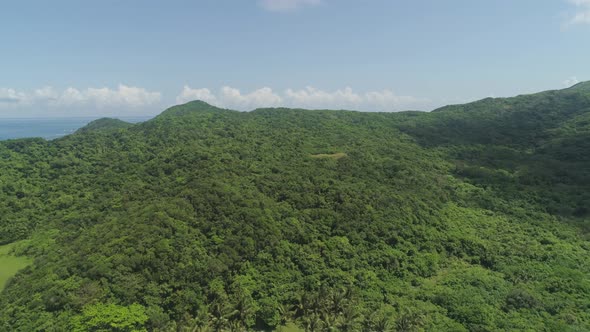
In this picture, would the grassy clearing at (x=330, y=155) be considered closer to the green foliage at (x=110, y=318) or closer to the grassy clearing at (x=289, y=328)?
the grassy clearing at (x=289, y=328)

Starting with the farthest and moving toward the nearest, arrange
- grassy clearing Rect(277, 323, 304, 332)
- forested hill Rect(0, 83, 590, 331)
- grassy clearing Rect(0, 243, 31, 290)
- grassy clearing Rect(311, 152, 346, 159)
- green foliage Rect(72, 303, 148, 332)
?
grassy clearing Rect(311, 152, 346, 159) < grassy clearing Rect(0, 243, 31, 290) < grassy clearing Rect(277, 323, 304, 332) < forested hill Rect(0, 83, 590, 331) < green foliage Rect(72, 303, 148, 332)

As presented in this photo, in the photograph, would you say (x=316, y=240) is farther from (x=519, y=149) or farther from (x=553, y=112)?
(x=553, y=112)

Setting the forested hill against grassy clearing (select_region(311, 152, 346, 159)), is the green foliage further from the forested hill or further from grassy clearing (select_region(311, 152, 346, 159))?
grassy clearing (select_region(311, 152, 346, 159))

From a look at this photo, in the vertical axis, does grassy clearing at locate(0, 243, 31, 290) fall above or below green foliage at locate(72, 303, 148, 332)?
below

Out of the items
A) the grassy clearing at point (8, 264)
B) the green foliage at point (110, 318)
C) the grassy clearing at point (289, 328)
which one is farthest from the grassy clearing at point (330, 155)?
the grassy clearing at point (8, 264)

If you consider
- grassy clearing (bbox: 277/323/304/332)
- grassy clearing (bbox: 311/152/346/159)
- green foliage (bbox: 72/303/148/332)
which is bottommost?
grassy clearing (bbox: 277/323/304/332)

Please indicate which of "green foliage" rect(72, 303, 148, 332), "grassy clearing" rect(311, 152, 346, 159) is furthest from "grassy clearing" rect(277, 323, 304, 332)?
"grassy clearing" rect(311, 152, 346, 159)
